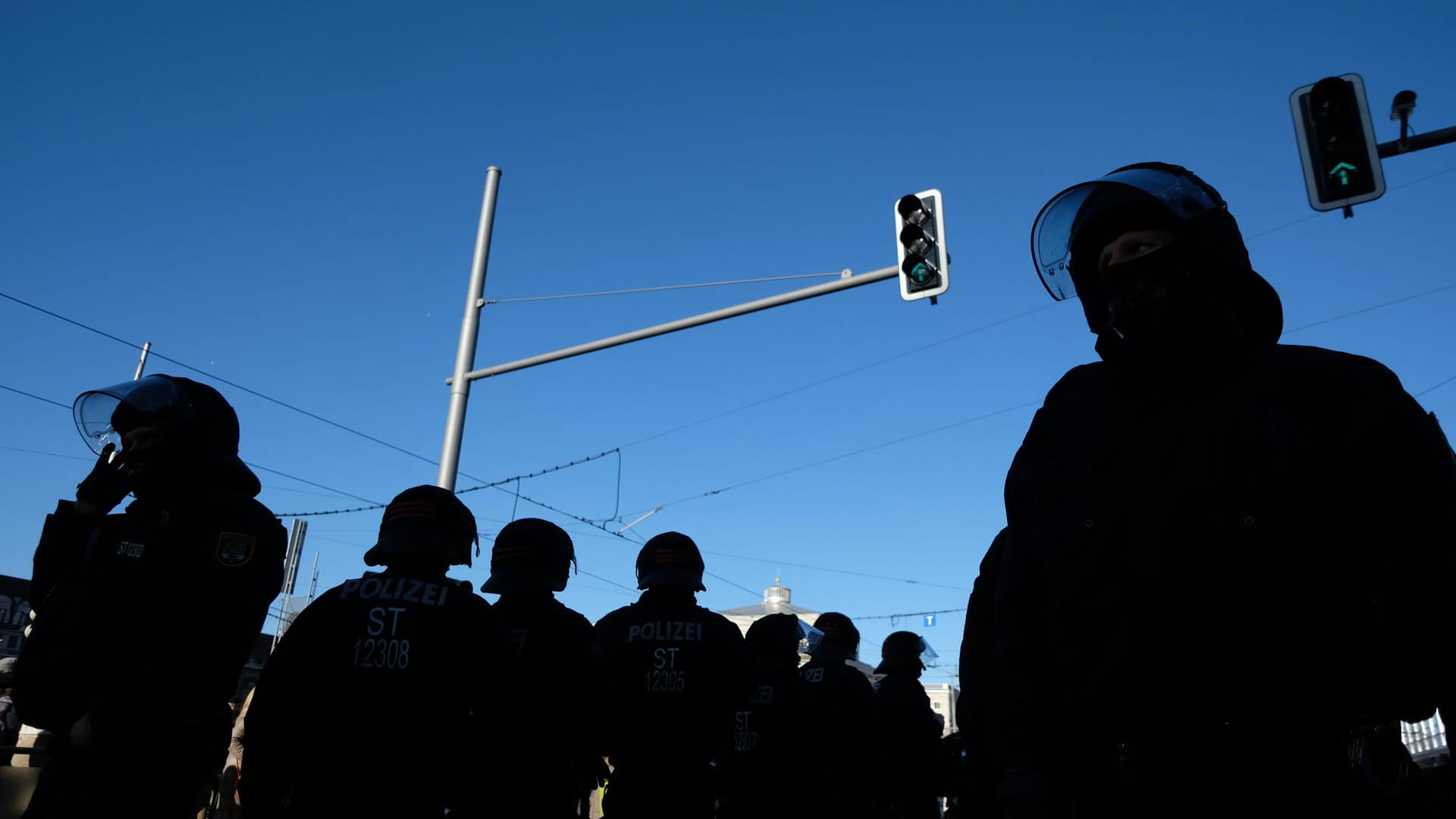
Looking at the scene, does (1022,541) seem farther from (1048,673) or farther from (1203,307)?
(1203,307)

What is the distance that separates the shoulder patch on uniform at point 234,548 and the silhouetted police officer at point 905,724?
634cm

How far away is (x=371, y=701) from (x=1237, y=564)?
3021 mm

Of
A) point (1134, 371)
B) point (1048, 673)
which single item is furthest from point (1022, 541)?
point (1134, 371)

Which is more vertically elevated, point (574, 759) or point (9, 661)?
point (9, 661)

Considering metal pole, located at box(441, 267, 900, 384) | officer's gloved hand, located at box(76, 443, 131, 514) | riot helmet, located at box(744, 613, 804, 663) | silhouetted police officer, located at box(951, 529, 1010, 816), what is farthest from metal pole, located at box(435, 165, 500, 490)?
silhouetted police officer, located at box(951, 529, 1010, 816)

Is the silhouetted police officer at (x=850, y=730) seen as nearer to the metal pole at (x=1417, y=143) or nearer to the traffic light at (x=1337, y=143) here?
the traffic light at (x=1337, y=143)

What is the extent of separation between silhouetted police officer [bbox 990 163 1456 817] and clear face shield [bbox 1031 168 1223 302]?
Result: 3 centimetres

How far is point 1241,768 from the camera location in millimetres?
1511

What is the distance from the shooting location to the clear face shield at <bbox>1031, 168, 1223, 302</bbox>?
212 cm

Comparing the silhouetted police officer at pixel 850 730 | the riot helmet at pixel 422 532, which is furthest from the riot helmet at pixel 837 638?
the riot helmet at pixel 422 532

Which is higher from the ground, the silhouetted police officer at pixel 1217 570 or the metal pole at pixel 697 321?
the metal pole at pixel 697 321

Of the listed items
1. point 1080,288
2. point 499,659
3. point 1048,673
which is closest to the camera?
point 1048,673

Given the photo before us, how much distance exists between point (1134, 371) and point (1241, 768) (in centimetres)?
77

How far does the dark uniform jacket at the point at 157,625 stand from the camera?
11.1ft
